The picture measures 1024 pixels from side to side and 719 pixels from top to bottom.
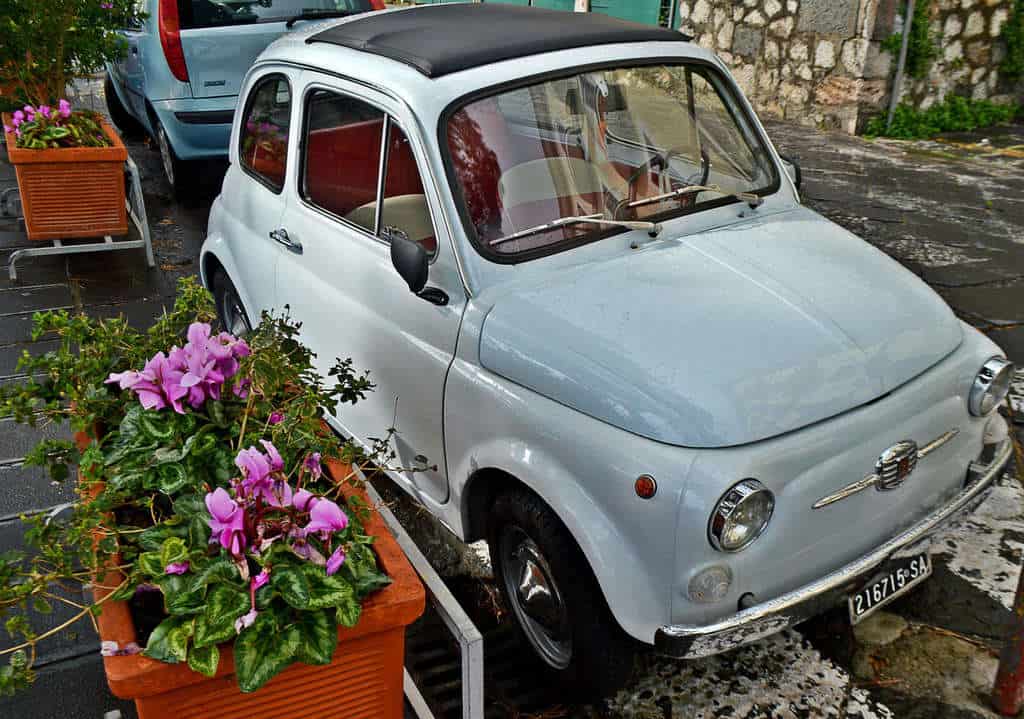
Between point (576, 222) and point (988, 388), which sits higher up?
point (576, 222)

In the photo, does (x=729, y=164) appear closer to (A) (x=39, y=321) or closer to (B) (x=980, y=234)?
(A) (x=39, y=321)

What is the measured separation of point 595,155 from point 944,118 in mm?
8313

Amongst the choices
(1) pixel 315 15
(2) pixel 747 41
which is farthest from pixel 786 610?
(2) pixel 747 41

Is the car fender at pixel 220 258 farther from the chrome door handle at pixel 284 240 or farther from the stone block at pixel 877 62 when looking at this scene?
the stone block at pixel 877 62

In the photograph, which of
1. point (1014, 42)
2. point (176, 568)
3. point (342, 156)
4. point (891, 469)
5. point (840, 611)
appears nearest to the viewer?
point (176, 568)

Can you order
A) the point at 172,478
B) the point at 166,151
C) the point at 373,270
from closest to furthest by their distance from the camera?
the point at 172,478 → the point at 373,270 → the point at 166,151

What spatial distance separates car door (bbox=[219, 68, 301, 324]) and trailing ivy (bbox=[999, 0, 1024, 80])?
Answer: 8797mm

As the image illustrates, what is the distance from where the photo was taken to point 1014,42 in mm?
10188

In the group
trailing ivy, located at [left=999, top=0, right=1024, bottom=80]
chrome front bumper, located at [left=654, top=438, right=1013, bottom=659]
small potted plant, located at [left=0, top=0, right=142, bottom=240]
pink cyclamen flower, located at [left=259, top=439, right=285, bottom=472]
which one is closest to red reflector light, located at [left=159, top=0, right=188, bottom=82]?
small potted plant, located at [left=0, top=0, right=142, bottom=240]

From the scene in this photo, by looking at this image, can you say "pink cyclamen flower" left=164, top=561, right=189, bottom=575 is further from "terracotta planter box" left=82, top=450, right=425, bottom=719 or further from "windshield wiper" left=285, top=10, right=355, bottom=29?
"windshield wiper" left=285, top=10, right=355, bottom=29

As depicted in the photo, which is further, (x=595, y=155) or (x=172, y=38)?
(x=172, y=38)

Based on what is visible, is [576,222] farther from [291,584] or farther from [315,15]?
[315,15]

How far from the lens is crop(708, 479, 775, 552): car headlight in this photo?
→ 2396mm

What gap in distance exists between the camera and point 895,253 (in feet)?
21.3
